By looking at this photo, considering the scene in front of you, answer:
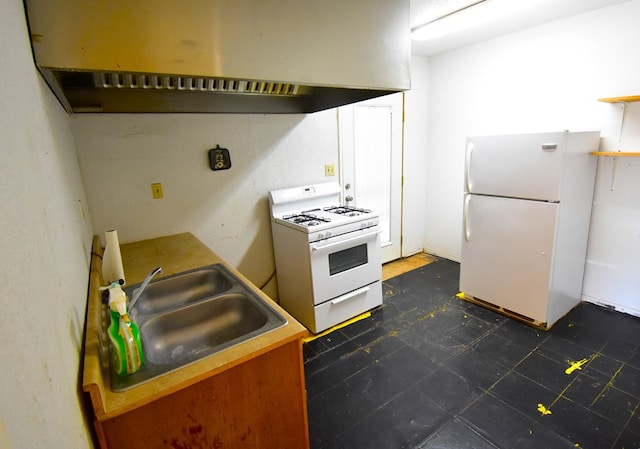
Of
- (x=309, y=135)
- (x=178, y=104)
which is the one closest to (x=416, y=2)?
(x=309, y=135)

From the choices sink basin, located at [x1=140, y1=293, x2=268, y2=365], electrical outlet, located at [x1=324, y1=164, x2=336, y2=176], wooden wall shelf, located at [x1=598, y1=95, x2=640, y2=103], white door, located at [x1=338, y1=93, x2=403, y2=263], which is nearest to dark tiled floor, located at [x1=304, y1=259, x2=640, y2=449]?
sink basin, located at [x1=140, y1=293, x2=268, y2=365]

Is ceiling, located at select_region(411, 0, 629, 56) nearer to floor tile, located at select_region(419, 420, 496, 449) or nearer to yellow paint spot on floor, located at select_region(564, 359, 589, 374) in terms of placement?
yellow paint spot on floor, located at select_region(564, 359, 589, 374)

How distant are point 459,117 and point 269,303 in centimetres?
317

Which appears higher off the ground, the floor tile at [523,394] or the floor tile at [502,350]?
the floor tile at [502,350]

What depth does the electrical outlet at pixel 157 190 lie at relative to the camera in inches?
87.0

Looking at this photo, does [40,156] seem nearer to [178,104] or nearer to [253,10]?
[253,10]

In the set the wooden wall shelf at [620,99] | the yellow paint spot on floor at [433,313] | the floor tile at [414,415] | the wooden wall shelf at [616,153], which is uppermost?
the wooden wall shelf at [620,99]

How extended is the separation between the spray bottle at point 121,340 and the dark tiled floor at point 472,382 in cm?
111

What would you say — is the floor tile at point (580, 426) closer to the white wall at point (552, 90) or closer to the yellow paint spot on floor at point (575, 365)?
the yellow paint spot on floor at point (575, 365)

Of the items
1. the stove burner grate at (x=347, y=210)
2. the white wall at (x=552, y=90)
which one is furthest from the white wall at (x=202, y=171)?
the white wall at (x=552, y=90)

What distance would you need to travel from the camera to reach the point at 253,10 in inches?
41.3

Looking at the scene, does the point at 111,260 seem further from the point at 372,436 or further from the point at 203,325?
the point at 372,436

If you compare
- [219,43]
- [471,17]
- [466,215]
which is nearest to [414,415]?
[466,215]

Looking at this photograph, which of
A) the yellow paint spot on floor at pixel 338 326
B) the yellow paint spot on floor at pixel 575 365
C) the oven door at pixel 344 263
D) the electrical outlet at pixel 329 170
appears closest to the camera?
the yellow paint spot on floor at pixel 575 365
